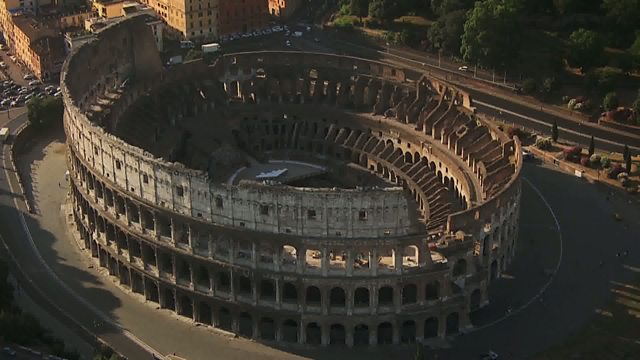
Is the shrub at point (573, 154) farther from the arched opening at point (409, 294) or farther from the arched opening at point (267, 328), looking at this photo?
the arched opening at point (267, 328)

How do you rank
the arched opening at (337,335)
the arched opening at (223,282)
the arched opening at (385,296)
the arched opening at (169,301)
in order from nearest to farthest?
the arched opening at (385,296) → the arched opening at (337,335) → the arched opening at (223,282) → the arched opening at (169,301)

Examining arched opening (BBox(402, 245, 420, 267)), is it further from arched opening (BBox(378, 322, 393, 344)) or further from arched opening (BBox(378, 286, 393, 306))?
arched opening (BBox(378, 322, 393, 344))

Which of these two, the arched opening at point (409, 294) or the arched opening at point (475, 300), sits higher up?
the arched opening at point (409, 294)

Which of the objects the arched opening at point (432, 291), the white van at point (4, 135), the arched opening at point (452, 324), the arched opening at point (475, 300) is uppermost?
the white van at point (4, 135)

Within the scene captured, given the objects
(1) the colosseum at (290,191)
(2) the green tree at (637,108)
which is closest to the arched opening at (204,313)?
(1) the colosseum at (290,191)

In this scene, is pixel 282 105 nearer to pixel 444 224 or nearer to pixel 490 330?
pixel 444 224

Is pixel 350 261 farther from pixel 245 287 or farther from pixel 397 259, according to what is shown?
pixel 245 287
